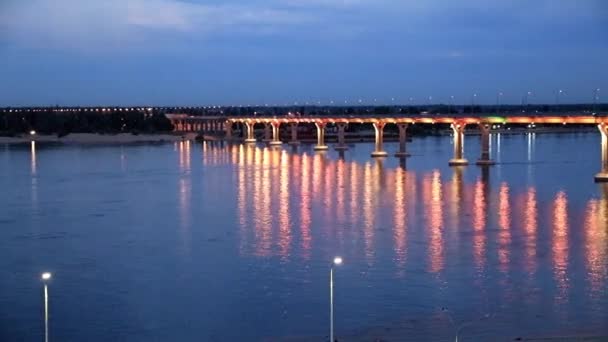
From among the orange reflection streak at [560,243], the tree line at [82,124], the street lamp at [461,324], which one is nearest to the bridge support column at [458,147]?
the orange reflection streak at [560,243]

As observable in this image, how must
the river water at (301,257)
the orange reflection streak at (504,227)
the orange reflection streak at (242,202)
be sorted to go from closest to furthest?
the river water at (301,257), the orange reflection streak at (504,227), the orange reflection streak at (242,202)

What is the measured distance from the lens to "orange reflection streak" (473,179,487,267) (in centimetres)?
1680

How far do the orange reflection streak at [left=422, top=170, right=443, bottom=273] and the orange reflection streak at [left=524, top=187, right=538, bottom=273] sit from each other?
141 centimetres

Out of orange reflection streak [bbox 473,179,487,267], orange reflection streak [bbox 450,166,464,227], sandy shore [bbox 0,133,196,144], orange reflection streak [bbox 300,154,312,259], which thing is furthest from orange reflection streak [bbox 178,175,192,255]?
sandy shore [bbox 0,133,196,144]

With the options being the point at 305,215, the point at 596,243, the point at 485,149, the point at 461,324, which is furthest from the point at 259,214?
the point at 485,149

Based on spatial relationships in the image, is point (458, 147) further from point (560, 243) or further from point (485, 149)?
point (560, 243)

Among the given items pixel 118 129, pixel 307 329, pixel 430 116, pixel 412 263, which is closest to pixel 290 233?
pixel 412 263

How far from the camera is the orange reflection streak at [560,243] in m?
14.2

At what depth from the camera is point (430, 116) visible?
158 ft

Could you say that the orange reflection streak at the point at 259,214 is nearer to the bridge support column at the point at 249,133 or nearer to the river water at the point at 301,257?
the river water at the point at 301,257

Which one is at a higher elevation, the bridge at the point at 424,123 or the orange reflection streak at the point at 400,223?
the bridge at the point at 424,123

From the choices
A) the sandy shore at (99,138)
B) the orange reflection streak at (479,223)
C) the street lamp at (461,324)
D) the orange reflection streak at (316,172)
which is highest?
the street lamp at (461,324)

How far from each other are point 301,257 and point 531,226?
6.36m

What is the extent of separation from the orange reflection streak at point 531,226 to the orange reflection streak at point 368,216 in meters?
2.53
